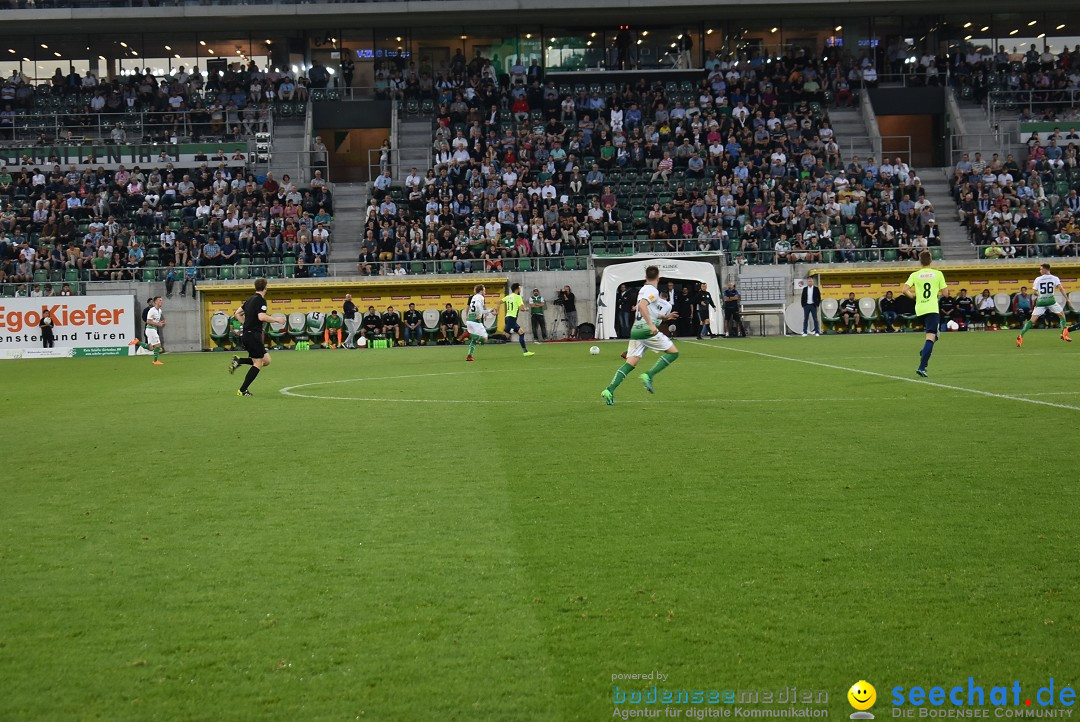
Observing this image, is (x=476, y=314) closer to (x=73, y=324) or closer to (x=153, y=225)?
(x=73, y=324)

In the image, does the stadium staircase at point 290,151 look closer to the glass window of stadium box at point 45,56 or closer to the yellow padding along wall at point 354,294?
the yellow padding along wall at point 354,294

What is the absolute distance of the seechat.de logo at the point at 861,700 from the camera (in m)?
4.54

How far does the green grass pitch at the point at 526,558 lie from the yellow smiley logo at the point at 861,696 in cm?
10

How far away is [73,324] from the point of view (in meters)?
41.0

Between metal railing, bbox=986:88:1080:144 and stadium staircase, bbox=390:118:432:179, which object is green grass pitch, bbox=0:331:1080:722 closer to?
stadium staircase, bbox=390:118:432:179

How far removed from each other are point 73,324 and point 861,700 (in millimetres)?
40655

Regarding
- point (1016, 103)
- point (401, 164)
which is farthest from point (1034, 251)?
point (401, 164)

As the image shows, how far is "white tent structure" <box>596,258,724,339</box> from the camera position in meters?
41.5

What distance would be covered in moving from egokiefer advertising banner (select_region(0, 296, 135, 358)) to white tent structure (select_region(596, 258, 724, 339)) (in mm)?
16937

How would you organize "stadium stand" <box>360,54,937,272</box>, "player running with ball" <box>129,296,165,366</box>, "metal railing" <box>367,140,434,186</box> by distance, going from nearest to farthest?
"player running with ball" <box>129,296,165,366</box> → "stadium stand" <box>360,54,937,272</box> → "metal railing" <box>367,140,434,186</box>

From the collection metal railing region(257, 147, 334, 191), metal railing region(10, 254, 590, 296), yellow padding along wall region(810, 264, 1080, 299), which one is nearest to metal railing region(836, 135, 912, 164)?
yellow padding along wall region(810, 264, 1080, 299)

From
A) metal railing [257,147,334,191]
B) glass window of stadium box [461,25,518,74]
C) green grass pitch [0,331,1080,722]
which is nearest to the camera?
green grass pitch [0,331,1080,722]

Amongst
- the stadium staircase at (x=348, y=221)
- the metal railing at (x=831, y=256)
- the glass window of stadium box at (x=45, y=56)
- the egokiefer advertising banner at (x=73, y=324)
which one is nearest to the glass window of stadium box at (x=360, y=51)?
the stadium staircase at (x=348, y=221)

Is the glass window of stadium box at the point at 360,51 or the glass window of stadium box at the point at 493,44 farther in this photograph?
the glass window of stadium box at the point at 360,51
